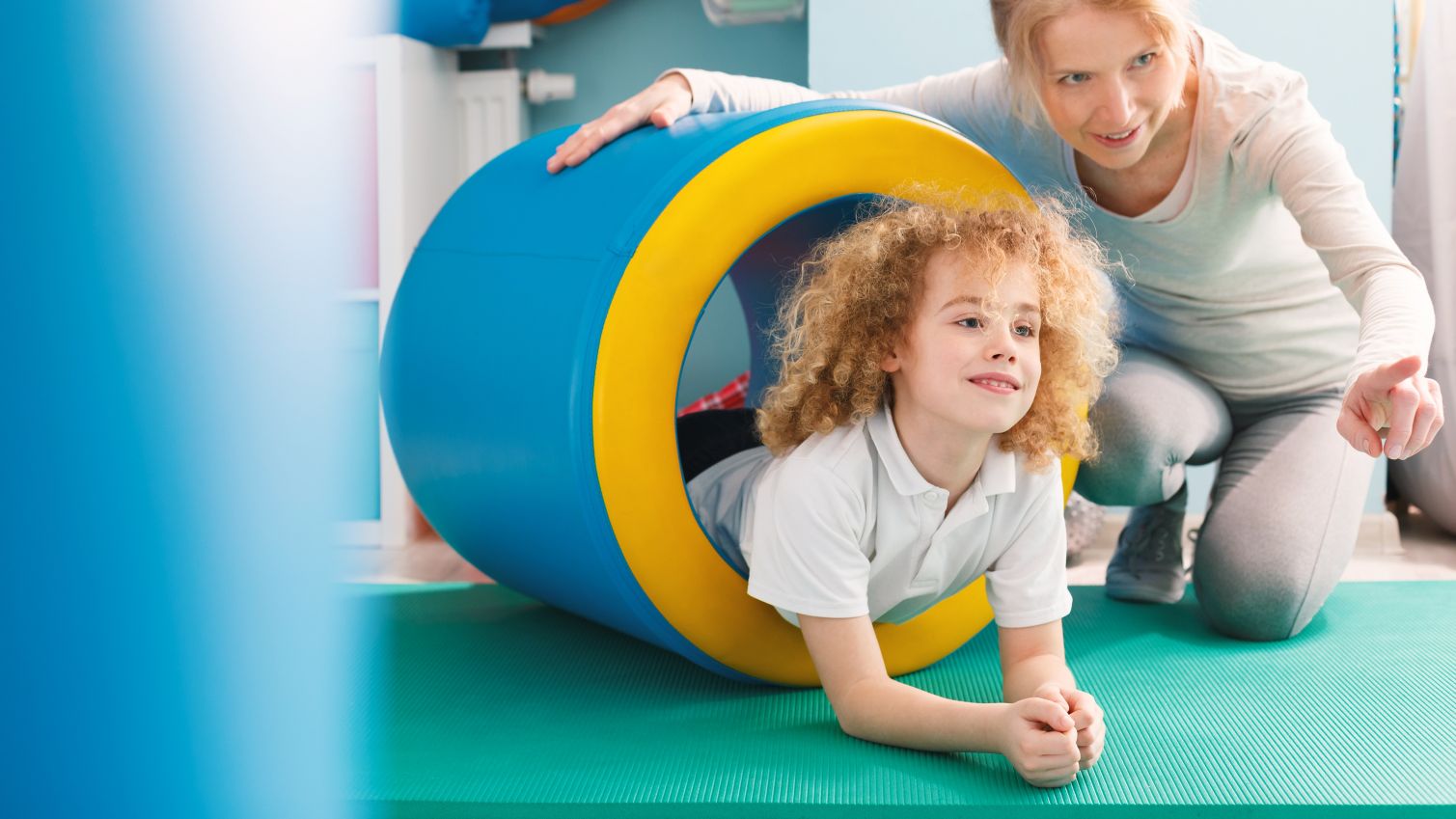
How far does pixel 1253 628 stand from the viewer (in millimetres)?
1569

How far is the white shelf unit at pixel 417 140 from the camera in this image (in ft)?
7.64

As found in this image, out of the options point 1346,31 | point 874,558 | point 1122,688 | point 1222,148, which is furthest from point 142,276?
point 1346,31

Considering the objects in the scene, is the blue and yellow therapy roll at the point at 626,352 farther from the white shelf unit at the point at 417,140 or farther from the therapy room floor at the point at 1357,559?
the white shelf unit at the point at 417,140

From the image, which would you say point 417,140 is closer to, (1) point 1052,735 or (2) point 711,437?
(2) point 711,437

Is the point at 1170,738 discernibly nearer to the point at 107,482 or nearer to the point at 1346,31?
the point at 107,482

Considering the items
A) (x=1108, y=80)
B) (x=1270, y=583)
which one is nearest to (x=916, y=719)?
(x=1270, y=583)

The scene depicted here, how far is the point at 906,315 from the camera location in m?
1.29

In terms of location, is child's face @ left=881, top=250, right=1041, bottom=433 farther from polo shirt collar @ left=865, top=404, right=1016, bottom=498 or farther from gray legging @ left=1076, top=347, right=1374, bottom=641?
gray legging @ left=1076, top=347, right=1374, bottom=641

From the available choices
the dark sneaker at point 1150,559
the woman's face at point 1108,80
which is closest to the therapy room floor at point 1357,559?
the dark sneaker at point 1150,559

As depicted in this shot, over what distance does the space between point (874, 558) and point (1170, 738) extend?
328 millimetres

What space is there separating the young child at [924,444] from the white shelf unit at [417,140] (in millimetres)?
1142

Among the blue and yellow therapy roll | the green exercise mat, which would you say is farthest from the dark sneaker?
the blue and yellow therapy roll

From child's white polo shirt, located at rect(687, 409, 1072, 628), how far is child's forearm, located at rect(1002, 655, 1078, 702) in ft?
0.14

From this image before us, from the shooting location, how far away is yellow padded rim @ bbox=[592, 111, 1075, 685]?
1.27 metres
